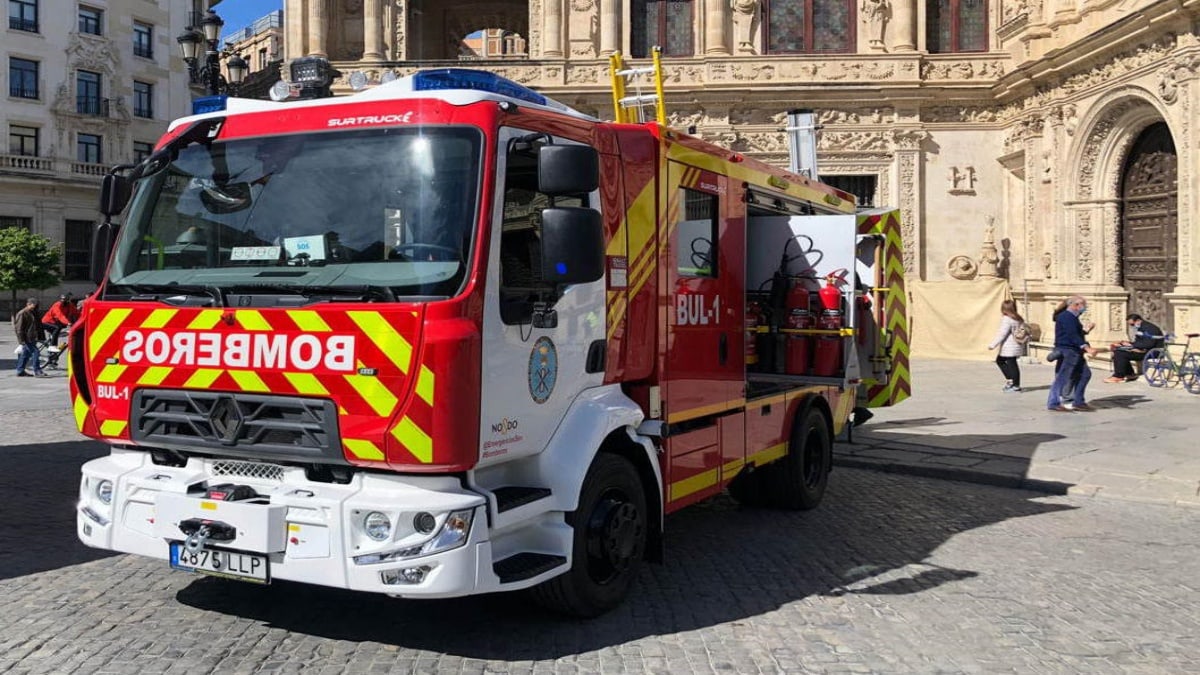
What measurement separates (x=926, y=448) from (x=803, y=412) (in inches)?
150

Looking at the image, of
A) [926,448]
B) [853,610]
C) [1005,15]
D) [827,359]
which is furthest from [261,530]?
[1005,15]

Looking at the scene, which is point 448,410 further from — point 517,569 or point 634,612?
point 634,612

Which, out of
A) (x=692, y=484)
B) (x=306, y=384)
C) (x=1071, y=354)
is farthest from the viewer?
(x=1071, y=354)

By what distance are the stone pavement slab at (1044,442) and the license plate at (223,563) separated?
733 centimetres

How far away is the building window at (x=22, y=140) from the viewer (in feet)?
153

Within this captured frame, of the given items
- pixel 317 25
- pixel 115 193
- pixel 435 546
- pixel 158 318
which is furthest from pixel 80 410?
pixel 317 25

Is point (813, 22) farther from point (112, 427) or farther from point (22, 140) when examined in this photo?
point (22, 140)

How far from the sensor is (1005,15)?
28312 mm

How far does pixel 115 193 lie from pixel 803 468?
17.5 ft

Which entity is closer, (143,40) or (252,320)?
(252,320)

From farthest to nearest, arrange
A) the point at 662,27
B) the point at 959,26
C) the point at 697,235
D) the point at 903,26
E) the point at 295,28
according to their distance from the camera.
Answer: the point at 295,28
the point at 662,27
the point at 959,26
the point at 903,26
the point at 697,235

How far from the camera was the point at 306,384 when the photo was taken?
4367 mm

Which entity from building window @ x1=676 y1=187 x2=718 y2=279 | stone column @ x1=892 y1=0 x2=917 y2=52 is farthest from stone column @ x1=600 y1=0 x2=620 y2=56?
building window @ x1=676 y1=187 x2=718 y2=279

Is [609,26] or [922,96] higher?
[609,26]
